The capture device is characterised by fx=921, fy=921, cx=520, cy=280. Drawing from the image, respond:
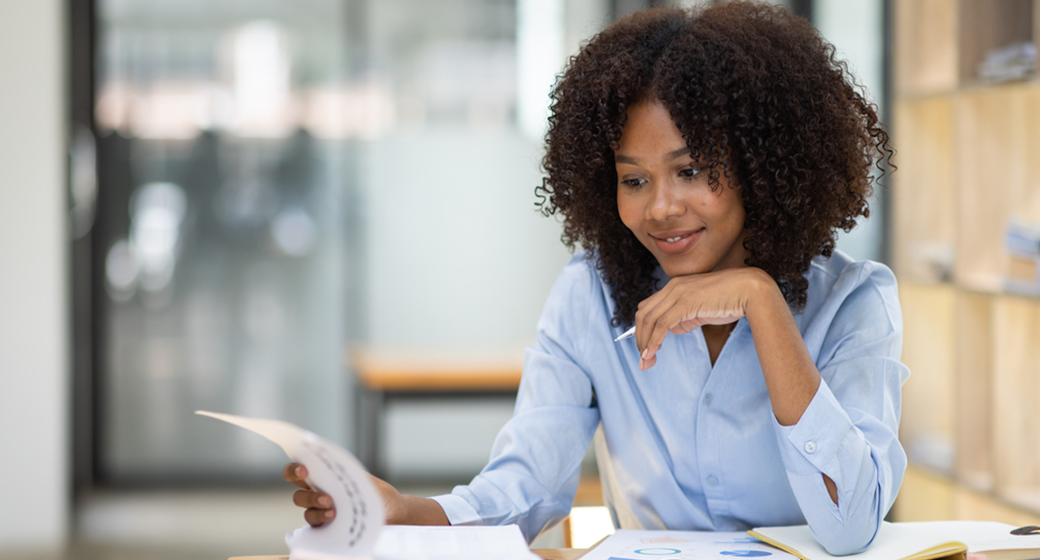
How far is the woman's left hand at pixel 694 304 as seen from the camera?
109cm

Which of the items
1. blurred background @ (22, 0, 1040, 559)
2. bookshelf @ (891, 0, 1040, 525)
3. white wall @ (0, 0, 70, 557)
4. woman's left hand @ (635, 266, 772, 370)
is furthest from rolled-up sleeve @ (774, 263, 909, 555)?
white wall @ (0, 0, 70, 557)

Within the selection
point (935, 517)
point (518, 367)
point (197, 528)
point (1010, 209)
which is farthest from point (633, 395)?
point (197, 528)

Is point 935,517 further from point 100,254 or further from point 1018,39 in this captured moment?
point 100,254

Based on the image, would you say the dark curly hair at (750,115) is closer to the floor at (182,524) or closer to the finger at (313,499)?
the finger at (313,499)

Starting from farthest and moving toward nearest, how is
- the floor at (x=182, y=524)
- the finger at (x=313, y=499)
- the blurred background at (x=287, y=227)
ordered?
the blurred background at (x=287, y=227), the floor at (x=182, y=524), the finger at (x=313, y=499)

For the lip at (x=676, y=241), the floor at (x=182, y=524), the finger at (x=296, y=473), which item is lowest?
the floor at (x=182, y=524)

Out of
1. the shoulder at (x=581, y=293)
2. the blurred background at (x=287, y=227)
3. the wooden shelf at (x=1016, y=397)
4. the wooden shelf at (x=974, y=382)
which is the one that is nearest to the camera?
the shoulder at (x=581, y=293)

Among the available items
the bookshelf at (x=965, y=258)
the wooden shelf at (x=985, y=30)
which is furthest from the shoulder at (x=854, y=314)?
the wooden shelf at (x=985, y=30)

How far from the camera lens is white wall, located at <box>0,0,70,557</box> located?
11.3 ft

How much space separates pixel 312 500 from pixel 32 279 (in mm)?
3040

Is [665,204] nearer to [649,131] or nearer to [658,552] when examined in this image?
[649,131]

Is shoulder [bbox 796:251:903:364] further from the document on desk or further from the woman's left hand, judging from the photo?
the document on desk

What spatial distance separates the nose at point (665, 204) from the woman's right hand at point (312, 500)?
510 mm

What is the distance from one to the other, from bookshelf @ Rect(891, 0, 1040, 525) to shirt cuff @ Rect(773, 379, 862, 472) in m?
1.46
